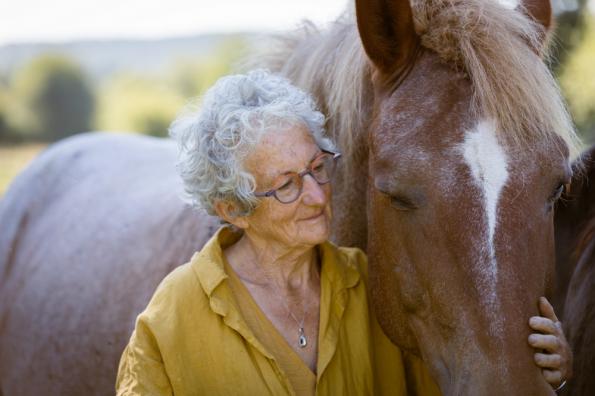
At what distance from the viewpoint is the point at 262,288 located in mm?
2391

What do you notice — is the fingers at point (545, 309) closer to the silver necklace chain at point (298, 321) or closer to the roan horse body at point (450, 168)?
the roan horse body at point (450, 168)

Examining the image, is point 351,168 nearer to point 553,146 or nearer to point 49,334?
point 553,146

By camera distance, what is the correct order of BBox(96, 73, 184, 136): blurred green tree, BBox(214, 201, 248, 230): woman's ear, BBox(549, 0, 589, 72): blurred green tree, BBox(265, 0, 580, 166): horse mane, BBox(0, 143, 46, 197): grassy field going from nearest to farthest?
BBox(265, 0, 580, 166): horse mane < BBox(214, 201, 248, 230): woman's ear < BBox(549, 0, 589, 72): blurred green tree < BBox(0, 143, 46, 197): grassy field < BBox(96, 73, 184, 136): blurred green tree

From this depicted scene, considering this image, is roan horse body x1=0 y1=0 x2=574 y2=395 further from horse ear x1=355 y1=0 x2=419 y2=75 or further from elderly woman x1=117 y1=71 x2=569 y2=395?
elderly woman x1=117 y1=71 x2=569 y2=395

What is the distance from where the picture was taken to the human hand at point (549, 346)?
1.86 m

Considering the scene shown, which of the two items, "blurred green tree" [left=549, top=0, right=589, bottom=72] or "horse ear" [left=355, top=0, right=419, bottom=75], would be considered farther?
"blurred green tree" [left=549, top=0, right=589, bottom=72]

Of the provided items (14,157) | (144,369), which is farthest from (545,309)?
(14,157)

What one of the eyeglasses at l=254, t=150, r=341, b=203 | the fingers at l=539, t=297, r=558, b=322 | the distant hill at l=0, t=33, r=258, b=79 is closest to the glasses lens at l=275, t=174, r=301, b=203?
the eyeglasses at l=254, t=150, r=341, b=203

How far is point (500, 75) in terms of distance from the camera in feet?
6.69

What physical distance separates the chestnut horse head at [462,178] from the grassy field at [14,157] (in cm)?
2055

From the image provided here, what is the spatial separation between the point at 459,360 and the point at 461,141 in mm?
573

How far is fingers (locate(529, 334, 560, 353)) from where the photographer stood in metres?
1.85

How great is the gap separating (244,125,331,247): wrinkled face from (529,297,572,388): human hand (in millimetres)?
708

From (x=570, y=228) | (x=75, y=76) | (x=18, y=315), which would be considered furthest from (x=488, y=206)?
(x=75, y=76)
